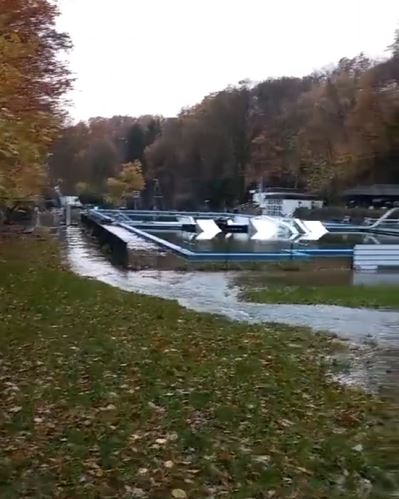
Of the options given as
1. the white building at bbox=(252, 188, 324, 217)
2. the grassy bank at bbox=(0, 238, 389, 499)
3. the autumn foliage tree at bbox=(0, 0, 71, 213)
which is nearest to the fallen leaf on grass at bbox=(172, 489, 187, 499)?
the grassy bank at bbox=(0, 238, 389, 499)

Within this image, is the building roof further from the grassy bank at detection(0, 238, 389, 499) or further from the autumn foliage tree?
the grassy bank at detection(0, 238, 389, 499)

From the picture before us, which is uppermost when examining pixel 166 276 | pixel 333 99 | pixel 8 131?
pixel 333 99

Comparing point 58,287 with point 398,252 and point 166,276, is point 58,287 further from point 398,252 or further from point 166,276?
point 398,252

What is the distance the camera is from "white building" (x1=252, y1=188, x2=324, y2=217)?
237 ft

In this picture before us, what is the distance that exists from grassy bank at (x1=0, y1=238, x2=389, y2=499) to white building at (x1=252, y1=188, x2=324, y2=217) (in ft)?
201

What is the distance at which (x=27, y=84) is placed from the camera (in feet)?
58.7

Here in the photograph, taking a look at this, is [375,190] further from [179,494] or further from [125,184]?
[179,494]

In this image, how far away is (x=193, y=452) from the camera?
5227mm

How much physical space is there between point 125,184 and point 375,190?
29194 millimetres

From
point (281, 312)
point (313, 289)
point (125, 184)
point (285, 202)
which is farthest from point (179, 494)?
point (125, 184)

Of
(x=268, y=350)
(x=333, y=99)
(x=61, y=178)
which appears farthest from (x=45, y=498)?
(x=61, y=178)

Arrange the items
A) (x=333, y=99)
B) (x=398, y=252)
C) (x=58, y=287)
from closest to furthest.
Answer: (x=58, y=287)
(x=398, y=252)
(x=333, y=99)

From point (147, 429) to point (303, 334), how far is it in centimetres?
605

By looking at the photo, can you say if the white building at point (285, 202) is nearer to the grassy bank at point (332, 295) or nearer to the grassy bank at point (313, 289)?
the grassy bank at point (313, 289)
